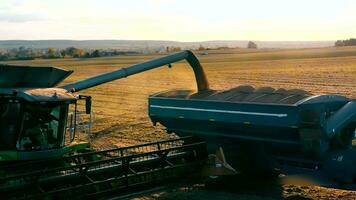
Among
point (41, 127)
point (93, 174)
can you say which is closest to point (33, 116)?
point (41, 127)

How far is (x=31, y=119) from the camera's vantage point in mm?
8234

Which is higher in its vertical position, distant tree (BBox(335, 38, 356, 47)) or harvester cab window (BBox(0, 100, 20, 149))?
distant tree (BBox(335, 38, 356, 47))

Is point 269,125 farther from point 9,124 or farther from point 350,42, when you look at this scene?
point 350,42

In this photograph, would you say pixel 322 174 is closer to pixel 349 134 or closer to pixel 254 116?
pixel 349 134

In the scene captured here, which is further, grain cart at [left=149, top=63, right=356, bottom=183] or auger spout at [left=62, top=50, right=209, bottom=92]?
auger spout at [left=62, top=50, right=209, bottom=92]

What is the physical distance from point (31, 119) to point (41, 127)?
233 millimetres

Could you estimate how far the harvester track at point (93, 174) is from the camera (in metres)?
7.64

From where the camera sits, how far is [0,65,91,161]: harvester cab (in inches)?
319

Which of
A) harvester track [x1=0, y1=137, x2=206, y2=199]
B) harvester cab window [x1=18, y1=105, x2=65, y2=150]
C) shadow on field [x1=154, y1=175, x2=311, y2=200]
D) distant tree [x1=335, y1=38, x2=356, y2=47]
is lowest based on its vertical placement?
shadow on field [x1=154, y1=175, x2=311, y2=200]

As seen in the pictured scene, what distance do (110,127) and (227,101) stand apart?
8.11 metres

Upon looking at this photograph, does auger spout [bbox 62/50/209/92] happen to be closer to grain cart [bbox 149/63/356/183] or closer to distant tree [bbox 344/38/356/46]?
grain cart [bbox 149/63/356/183]

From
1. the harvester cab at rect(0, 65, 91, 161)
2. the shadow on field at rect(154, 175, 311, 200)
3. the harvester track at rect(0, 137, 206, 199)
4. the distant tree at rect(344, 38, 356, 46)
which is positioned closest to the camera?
the harvester track at rect(0, 137, 206, 199)

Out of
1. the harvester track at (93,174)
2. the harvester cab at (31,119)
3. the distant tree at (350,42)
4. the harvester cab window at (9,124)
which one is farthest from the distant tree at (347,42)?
the harvester cab window at (9,124)

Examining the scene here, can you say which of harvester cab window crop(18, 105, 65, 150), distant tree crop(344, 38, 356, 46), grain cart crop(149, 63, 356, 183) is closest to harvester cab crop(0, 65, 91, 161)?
harvester cab window crop(18, 105, 65, 150)
